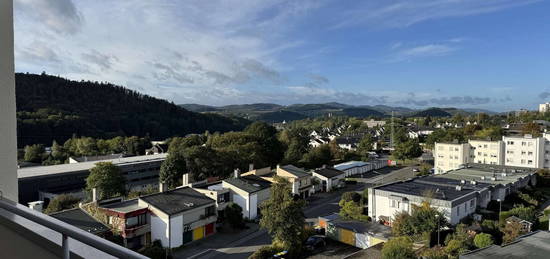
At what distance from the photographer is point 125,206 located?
9.34 metres

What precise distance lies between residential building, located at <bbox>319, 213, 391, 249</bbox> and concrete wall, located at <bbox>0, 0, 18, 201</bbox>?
8462 mm

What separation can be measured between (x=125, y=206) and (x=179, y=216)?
148 centimetres

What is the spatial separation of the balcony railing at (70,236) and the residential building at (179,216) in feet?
27.5

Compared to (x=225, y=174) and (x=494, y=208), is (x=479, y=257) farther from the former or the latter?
(x=225, y=174)

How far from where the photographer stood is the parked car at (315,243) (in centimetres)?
874

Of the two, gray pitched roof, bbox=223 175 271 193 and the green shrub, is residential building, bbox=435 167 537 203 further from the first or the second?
gray pitched roof, bbox=223 175 271 193

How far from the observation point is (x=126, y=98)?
46375 millimetres

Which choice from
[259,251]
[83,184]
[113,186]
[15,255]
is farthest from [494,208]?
[83,184]

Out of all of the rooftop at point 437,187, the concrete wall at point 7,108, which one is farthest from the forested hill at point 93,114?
the concrete wall at point 7,108

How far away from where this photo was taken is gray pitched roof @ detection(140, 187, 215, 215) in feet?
30.3

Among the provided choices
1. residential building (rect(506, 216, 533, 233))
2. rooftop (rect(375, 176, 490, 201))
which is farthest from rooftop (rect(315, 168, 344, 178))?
residential building (rect(506, 216, 533, 233))

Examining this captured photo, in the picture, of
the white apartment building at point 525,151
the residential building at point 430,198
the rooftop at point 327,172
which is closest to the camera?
the residential building at point 430,198

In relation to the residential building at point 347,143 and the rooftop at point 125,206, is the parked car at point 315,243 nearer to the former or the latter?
the rooftop at point 125,206

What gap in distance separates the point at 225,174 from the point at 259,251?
7.66m
